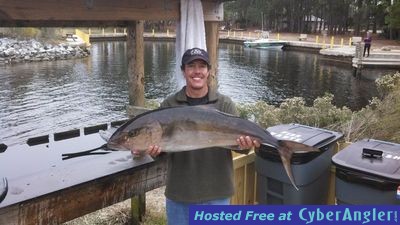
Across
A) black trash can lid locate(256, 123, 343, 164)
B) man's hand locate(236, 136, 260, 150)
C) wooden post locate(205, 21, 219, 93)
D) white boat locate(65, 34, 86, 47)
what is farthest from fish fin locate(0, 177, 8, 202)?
white boat locate(65, 34, 86, 47)

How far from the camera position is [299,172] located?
365 centimetres

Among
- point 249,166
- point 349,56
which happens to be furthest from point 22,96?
point 349,56

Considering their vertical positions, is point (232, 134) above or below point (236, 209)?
above

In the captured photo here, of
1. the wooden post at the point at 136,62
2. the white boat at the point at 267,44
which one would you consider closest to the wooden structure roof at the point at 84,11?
the wooden post at the point at 136,62

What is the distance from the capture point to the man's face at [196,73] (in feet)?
8.75

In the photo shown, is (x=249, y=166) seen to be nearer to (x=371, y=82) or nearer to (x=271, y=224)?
(x=271, y=224)

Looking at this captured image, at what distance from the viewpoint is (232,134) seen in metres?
2.56

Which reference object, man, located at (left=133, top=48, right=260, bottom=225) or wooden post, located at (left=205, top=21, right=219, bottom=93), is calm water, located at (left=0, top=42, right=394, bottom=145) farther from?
man, located at (left=133, top=48, right=260, bottom=225)

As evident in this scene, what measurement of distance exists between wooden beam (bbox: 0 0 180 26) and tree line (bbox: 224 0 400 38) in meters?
38.4

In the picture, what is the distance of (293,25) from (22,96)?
51849mm

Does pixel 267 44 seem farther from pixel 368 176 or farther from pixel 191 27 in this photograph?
pixel 368 176

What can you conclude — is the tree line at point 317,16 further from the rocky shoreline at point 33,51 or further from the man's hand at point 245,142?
the man's hand at point 245,142

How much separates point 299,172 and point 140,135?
167cm

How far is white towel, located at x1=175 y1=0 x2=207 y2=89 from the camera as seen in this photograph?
5.65 metres
